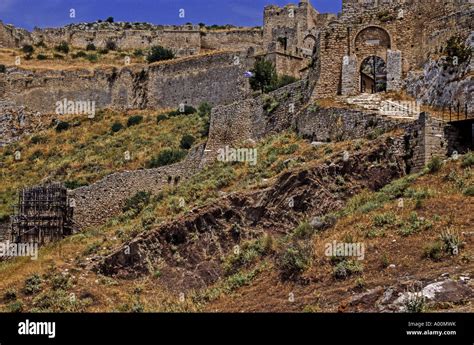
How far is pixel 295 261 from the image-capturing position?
733 inches

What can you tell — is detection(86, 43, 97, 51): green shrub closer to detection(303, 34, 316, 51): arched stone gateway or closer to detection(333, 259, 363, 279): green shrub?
detection(303, 34, 316, 51): arched stone gateway

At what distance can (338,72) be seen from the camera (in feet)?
93.8

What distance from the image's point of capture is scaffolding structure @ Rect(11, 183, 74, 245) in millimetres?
30641

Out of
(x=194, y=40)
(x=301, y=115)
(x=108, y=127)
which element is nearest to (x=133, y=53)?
(x=194, y=40)

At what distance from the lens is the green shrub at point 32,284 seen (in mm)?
24203

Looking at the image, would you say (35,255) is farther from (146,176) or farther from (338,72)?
(338,72)

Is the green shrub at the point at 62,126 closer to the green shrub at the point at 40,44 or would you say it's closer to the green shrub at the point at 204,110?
the green shrub at the point at 204,110

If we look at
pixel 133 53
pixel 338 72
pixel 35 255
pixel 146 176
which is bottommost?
pixel 35 255

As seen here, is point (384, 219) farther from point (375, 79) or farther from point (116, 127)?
point (116, 127)

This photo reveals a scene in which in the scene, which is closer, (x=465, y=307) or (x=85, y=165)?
Result: (x=465, y=307)

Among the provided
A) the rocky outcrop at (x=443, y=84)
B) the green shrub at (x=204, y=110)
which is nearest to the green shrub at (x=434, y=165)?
the rocky outcrop at (x=443, y=84)

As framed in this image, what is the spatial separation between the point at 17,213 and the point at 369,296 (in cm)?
1914

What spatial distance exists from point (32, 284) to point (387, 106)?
11202 millimetres

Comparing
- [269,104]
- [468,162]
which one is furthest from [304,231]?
[269,104]
